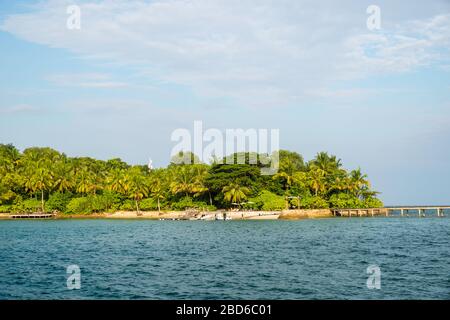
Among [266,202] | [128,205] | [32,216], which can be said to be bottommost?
[32,216]

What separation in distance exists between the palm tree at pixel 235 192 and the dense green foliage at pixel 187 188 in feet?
0.15

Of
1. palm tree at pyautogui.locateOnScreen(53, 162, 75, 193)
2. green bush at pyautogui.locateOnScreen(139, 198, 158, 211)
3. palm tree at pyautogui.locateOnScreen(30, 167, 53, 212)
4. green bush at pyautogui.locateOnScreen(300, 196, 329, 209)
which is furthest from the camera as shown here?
palm tree at pyautogui.locateOnScreen(53, 162, 75, 193)

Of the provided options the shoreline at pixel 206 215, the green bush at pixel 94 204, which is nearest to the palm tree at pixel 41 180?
the green bush at pixel 94 204

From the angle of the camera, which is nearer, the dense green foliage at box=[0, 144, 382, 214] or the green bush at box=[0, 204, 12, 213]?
the dense green foliage at box=[0, 144, 382, 214]

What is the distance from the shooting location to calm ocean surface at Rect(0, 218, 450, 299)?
21.9 m

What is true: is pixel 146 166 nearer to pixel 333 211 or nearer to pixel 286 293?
pixel 333 211

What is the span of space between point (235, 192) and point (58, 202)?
3232 cm

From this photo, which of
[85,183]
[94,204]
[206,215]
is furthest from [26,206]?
[206,215]

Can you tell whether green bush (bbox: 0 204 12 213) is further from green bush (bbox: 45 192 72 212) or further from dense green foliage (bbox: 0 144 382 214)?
green bush (bbox: 45 192 72 212)

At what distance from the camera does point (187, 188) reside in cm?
8194

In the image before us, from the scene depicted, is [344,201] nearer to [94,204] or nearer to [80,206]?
[94,204]

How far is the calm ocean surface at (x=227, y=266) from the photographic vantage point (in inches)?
862

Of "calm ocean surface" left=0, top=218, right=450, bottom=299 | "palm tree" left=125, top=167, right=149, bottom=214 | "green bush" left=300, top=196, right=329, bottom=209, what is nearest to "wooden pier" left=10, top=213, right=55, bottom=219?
"palm tree" left=125, top=167, right=149, bottom=214
